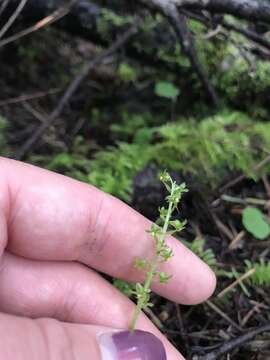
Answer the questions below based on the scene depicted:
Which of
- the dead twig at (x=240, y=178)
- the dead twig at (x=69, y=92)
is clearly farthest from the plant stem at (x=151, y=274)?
the dead twig at (x=69, y=92)

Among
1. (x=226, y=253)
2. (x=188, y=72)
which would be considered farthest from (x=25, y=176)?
(x=188, y=72)

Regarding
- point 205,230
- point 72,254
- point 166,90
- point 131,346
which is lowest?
point 205,230

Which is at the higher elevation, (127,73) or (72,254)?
(127,73)

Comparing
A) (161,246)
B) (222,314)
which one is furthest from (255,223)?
(161,246)

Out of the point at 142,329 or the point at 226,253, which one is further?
the point at 226,253

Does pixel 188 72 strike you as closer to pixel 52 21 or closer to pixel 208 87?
pixel 208 87

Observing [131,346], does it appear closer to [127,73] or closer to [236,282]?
[236,282]
